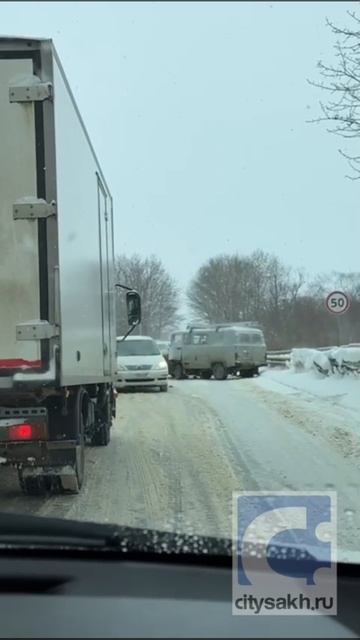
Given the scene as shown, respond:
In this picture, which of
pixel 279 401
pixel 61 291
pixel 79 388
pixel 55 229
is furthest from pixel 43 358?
pixel 279 401

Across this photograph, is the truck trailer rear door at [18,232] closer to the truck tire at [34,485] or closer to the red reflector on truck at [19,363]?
the red reflector on truck at [19,363]

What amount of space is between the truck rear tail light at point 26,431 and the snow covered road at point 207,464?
2.65 ft

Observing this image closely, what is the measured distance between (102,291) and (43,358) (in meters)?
3.45

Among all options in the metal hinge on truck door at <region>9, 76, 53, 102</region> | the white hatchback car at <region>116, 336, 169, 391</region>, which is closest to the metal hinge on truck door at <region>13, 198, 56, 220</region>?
the metal hinge on truck door at <region>9, 76, 53, 102</region>

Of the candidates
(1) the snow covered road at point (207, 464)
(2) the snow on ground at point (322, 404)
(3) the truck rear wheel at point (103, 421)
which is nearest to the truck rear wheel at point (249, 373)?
(2) the snow on ground at point (322, 404)

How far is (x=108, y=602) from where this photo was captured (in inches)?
87.4

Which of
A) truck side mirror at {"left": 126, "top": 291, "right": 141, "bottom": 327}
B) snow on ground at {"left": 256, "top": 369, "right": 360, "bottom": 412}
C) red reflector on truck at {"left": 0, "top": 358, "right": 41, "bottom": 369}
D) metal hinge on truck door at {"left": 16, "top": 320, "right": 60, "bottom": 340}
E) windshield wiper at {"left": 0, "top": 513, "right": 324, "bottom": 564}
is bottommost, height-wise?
snow on ground at {"left": 256, "top": 369, "right": 360, "bottom": 412}

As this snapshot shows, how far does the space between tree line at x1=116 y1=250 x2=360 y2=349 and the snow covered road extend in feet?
120

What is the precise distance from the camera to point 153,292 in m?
73.6

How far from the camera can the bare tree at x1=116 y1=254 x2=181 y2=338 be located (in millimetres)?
68750

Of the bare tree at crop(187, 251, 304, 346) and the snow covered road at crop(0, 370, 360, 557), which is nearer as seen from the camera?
the snow covered road at crop(0, 370, 360, 557)

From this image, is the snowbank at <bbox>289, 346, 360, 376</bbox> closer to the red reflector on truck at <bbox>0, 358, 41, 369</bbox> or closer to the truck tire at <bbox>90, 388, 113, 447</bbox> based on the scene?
the truck tire at <bbox>90, 388, 113, 447</bbox>

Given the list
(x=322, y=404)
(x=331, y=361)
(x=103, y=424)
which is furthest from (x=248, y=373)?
(x=103, y=424)

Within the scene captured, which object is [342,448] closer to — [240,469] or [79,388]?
[240,469]
